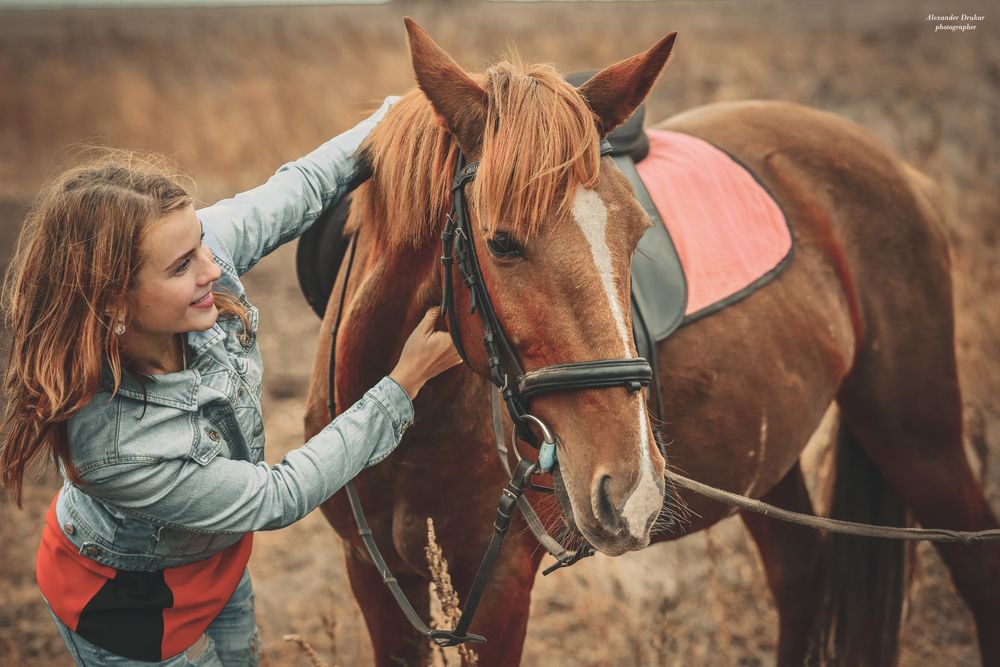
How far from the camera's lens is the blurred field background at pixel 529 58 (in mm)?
3529

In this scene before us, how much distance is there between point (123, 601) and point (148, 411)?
19.7 inches

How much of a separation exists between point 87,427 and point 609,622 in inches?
102

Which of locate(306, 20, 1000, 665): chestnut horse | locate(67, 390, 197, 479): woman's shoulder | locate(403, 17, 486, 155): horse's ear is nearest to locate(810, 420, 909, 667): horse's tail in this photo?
locate(306, 20, 1000, 665): chestnut horse

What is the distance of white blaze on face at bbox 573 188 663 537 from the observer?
1386 mm

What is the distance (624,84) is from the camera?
164 cm

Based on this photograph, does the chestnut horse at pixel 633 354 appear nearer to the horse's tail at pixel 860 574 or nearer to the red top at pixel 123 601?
the horse's tail at pixel 860 574

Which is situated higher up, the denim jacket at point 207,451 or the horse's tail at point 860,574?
the denim jacket at point 207,451

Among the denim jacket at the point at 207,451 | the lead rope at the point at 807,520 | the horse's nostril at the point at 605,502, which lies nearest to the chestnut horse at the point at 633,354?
the horse's nostril at the point at 605,502

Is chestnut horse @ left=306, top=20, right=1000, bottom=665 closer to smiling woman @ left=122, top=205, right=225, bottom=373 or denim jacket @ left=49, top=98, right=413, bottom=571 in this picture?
denim jacket @ left=49, top=98, right=413, bottom=571

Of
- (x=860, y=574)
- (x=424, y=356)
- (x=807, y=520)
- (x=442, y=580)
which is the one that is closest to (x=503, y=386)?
(x=424, y=356)

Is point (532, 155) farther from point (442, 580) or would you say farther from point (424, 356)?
point (442, 580)

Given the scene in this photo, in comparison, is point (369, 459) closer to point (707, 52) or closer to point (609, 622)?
point (609, 622)

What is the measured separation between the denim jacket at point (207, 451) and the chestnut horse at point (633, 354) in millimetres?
266

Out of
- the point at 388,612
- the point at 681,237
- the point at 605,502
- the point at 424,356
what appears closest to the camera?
the point at 605,502
